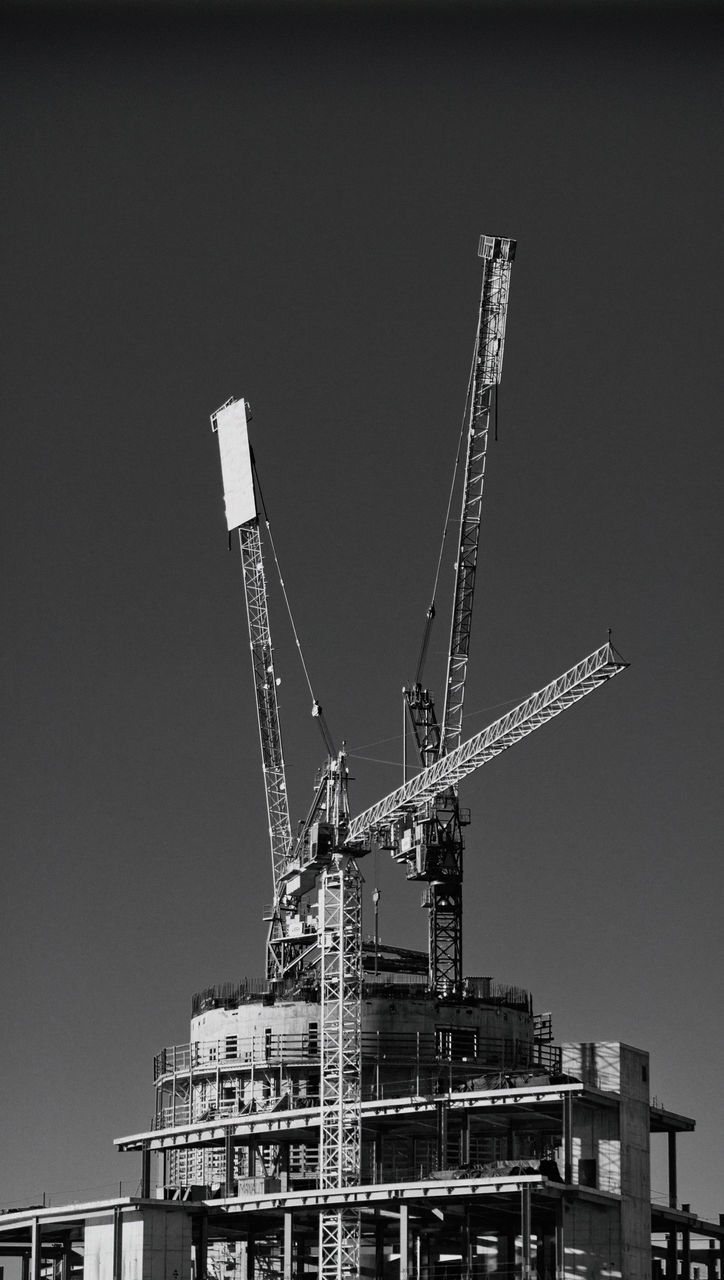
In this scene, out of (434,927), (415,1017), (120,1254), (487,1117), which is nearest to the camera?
(120,1254)

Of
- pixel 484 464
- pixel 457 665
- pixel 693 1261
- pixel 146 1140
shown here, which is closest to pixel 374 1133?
pixel 146 1140

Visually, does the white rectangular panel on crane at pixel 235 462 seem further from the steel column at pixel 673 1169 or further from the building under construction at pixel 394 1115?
the steel column at pixel 673 1169

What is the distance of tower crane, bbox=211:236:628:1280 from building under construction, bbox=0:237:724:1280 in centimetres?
21

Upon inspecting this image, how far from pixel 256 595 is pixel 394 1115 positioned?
2189 inches

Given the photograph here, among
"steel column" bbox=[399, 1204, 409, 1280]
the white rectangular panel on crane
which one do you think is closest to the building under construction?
"steel column" bbox=[399, 1204, 409, 1280]

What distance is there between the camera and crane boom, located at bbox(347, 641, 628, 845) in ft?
418

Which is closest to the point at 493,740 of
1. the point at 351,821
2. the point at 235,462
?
the point at 351,821

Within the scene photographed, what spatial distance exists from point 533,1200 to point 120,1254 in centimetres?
2406

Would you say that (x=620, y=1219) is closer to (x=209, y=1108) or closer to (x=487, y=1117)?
(x=487, y=1117)

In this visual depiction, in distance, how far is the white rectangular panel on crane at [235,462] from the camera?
171m

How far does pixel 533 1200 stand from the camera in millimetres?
115938

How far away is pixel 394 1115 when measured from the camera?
131 metres

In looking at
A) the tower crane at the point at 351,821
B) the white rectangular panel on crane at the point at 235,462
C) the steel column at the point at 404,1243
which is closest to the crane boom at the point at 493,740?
the tower crane at the point at 351,821

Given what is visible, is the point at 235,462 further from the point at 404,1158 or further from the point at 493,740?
the point at 404,1158
